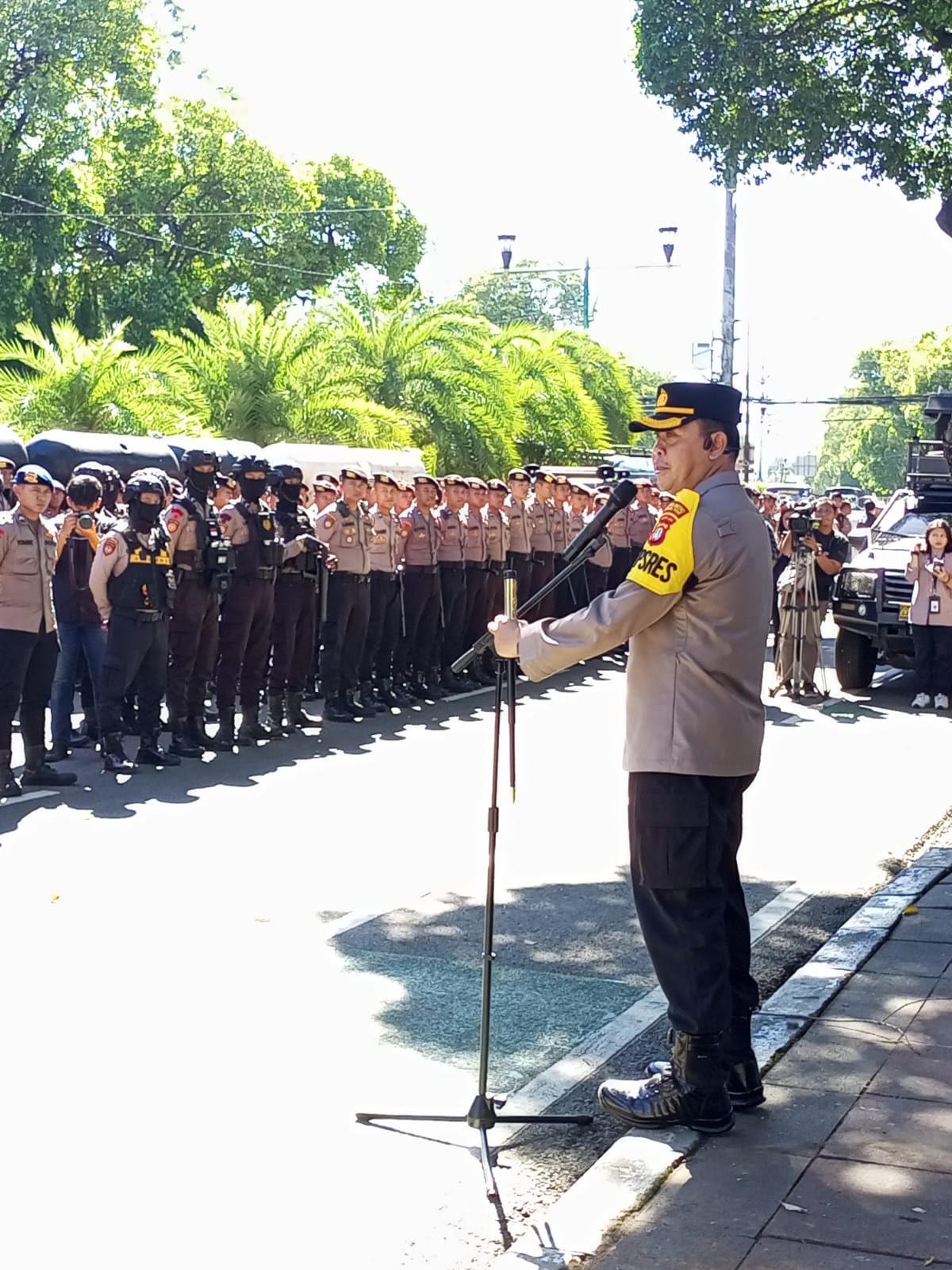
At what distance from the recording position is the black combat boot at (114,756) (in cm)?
1120

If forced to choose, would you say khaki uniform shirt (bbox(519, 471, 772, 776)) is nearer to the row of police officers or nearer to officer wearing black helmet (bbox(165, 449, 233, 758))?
the row of police officers

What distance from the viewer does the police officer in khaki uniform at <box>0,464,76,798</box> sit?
10242mm

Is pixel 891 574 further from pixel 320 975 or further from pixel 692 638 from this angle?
pixel 692 638

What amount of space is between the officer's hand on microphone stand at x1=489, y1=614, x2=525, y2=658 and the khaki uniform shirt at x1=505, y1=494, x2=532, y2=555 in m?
13.7

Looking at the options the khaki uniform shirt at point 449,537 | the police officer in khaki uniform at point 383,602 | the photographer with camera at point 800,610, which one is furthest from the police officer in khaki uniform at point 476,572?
the photographer with camera at point 800,610

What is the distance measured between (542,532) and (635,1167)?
14761 mm

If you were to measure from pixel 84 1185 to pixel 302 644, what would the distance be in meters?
9.46

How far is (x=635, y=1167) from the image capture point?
457cm

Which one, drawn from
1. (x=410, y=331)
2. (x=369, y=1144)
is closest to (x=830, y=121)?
(x=369, y=1144)

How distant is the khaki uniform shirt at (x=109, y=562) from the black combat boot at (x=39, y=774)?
1.27 m

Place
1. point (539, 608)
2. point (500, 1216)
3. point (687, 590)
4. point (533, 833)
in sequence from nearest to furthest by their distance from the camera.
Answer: point (500, 1216) → point (687, 590) → point (533, 833) → point (539, 608)

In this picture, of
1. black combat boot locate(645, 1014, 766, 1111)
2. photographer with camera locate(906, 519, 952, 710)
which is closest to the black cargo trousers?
black combat boot locate(645, 1014, 766, 1111)

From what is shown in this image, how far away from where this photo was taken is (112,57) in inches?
1618

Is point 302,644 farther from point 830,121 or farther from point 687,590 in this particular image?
point 687,590
